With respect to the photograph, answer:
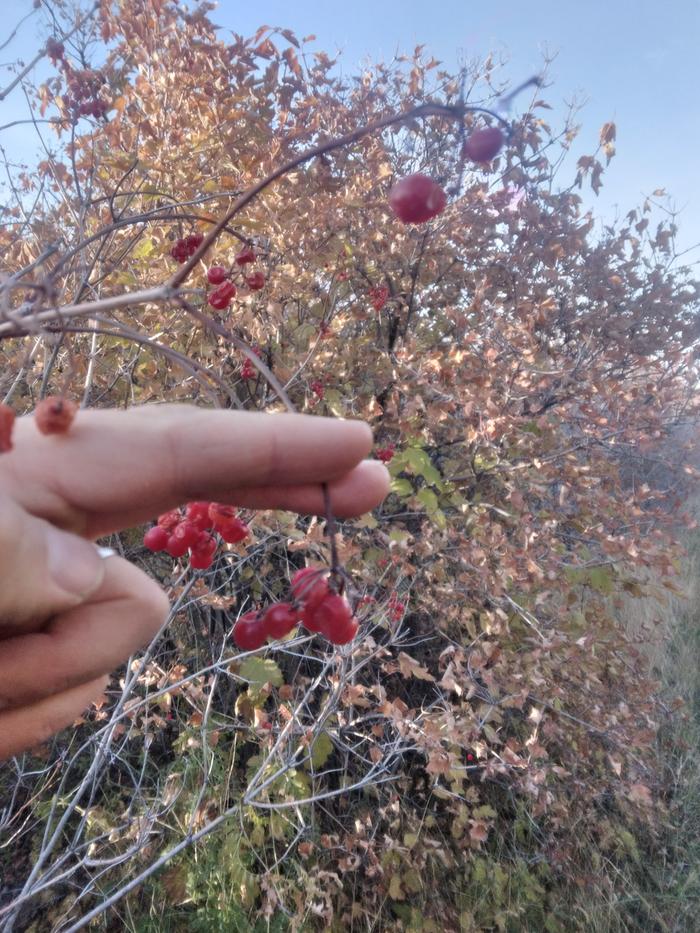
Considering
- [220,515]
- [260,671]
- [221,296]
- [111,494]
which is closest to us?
[111,494]

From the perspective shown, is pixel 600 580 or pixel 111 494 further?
pixel 600 580

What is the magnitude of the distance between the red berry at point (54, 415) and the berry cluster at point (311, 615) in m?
0.42

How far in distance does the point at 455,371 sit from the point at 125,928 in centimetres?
282

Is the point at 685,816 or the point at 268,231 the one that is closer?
the point at 268,231

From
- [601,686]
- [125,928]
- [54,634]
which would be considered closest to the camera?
[54,634]

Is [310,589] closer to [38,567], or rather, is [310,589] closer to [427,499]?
[38,567]

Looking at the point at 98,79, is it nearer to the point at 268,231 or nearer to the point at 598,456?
the point at 268,231

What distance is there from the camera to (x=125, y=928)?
235 cm

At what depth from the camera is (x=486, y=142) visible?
0.89m

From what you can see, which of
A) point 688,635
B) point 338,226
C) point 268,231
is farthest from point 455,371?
point 688,635

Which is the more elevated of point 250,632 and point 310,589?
point 310,589

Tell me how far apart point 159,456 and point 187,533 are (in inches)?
17.0

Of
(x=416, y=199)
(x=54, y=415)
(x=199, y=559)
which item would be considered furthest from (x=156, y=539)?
(x=416, y=199)

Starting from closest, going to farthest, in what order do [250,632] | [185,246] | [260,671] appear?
[250,632]
[185,246]
[260,671]
